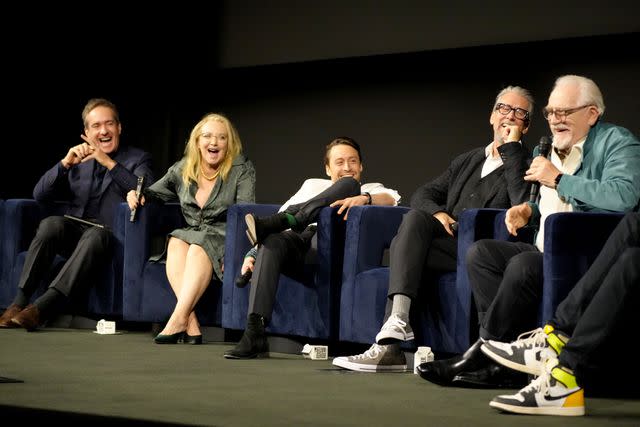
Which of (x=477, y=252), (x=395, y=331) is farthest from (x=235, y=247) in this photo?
(x=477, y=252)

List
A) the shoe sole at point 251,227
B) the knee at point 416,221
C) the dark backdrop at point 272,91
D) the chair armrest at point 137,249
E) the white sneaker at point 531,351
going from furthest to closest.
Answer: the dark backdrop at point 272,91 → the chair armrest at point 137,249 → the shoe sole at point 251,227 → the knee at point 416,221 → the white sneaker at point 531,351

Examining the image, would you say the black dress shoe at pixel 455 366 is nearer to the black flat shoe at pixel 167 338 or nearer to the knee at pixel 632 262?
the knee at pixel 632 262

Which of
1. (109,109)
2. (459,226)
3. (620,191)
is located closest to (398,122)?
(109,109)

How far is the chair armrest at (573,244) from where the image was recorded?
3242 millimetres

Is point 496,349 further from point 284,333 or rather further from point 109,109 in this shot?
point 109,109

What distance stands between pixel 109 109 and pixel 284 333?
6.38 ft

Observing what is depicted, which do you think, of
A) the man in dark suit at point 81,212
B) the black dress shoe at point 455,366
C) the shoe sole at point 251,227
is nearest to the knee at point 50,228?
the man in dark suit at point 81,212

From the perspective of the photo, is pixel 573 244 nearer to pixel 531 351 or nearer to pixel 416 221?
pixel 531 351

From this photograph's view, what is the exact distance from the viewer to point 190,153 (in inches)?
205

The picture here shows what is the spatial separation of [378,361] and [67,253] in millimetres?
2426

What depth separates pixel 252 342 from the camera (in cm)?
427

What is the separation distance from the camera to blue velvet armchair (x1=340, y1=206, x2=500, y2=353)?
384cm

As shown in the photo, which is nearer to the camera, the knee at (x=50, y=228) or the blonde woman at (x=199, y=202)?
the blonde woman at (x=199, y=202)

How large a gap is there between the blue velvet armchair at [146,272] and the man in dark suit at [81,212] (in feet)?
0.86
